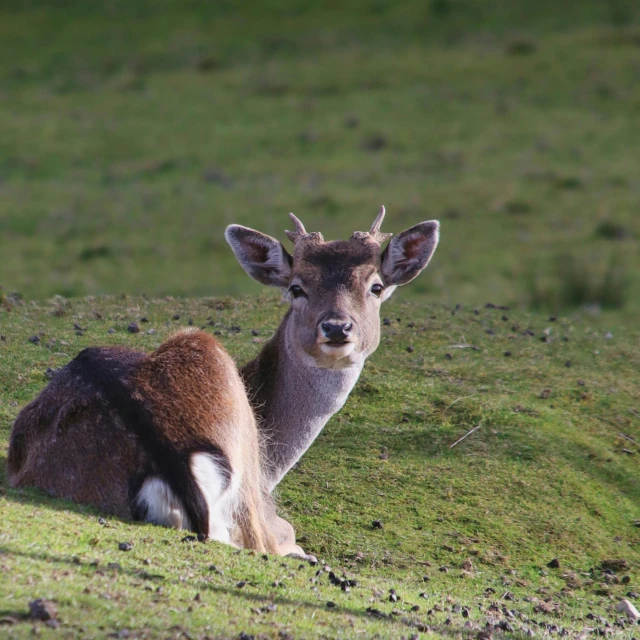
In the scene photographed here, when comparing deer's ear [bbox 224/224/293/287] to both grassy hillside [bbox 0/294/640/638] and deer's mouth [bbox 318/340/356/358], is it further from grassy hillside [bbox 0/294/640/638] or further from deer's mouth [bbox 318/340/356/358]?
grassy hillside [bbox 0/294/640/638]

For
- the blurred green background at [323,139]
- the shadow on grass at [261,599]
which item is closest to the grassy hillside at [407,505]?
the shadow on grass at [261,599]

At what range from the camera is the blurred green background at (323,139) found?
22828 mm

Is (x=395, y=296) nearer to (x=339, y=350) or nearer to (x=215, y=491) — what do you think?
(x=339, y=350)

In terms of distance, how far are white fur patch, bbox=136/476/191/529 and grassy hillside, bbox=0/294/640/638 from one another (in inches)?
4.9

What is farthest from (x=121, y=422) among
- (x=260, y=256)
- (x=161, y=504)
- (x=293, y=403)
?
(x=260, y=256)

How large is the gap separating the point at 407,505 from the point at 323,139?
20.6 meters

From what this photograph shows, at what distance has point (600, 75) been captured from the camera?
104ft

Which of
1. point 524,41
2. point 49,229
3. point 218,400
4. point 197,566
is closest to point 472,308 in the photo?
point 218,400

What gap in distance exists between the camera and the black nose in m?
8.08

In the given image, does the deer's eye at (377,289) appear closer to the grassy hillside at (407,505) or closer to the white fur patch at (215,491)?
the grassy hillside at (407,505)

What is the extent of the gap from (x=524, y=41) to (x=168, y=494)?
29598 mm

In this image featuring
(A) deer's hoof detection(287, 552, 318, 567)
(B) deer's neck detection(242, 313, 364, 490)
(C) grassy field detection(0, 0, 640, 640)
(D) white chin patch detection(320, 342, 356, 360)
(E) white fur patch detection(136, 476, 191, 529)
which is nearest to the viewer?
(C) grassy field detection(0, 0, 640, 640)

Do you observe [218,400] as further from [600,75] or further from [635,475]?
[600,75]

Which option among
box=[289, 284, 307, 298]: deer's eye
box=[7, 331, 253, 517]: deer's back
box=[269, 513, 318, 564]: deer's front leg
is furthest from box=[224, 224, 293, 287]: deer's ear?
box=[269, 513, 318, 564]: deer's front leg
